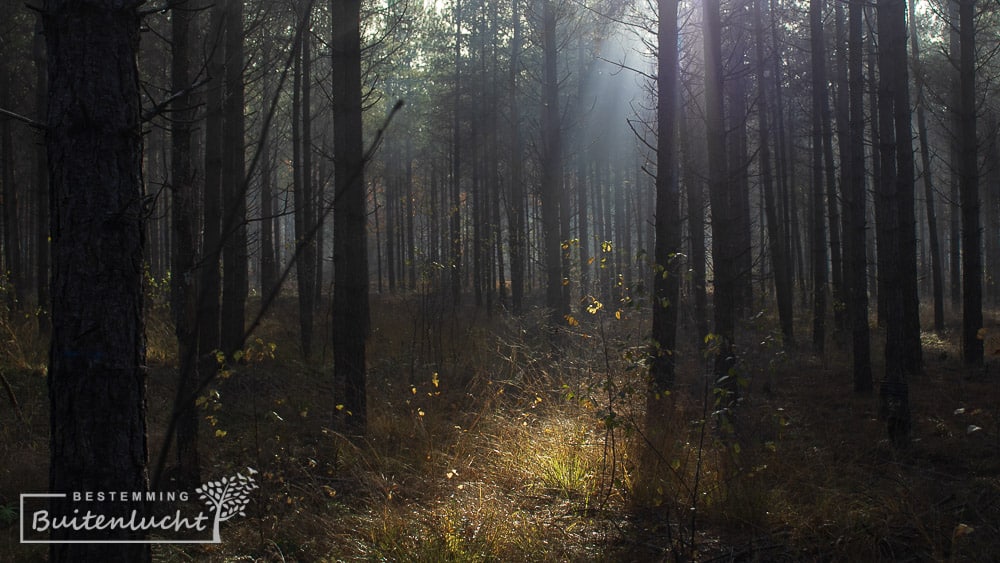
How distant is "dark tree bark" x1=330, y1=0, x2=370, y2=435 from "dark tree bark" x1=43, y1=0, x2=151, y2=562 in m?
3.99

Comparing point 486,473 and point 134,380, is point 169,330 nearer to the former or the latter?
point 486,473

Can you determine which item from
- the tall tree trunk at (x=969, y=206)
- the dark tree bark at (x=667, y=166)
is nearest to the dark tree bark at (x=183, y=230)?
the dark tree bark at (x=667, y=166)

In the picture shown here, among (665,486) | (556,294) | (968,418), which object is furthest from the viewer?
(556,294)

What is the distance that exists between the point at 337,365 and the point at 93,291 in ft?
15.1

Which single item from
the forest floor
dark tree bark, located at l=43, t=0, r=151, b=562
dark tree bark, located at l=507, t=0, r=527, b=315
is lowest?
the forest floor

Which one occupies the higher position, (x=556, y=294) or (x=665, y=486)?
(x=556, y=294)

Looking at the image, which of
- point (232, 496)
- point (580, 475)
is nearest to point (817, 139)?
point (580, 475)

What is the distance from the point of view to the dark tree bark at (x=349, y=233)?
243 inches

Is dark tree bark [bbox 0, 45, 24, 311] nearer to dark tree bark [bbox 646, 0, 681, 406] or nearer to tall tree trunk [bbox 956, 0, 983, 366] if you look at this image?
dark tree bark [bbox 646, 0, 681, 406]

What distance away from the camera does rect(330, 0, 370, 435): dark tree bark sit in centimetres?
618

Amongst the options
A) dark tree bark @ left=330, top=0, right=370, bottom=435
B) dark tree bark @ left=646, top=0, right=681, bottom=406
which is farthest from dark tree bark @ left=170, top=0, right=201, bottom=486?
dark tree bark @ left=646, top=0, right=681, bottom=406

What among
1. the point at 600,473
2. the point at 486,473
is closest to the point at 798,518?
the point at 600,473

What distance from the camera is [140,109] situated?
2.14 meters

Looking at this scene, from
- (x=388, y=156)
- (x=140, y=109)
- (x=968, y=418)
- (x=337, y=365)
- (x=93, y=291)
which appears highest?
(x=388, y=156)
